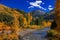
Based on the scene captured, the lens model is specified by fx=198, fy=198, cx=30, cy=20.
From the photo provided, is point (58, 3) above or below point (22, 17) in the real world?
above

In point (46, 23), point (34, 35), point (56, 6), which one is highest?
point (56, 6)

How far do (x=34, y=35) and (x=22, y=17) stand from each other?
74.2 inches

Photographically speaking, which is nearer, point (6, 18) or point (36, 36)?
point (6, 18)

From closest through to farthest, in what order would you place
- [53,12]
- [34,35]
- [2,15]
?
[2,15] → [53,12] → [34,35]

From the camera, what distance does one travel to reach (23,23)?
654 centimetres

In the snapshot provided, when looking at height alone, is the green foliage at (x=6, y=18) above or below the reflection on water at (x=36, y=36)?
above

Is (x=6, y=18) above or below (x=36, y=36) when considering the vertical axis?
above

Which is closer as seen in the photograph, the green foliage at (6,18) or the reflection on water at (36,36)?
the green foliage at (6,18)

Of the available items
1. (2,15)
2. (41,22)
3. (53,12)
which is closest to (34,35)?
(41,22)

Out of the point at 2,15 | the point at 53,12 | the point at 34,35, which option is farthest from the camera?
the point at 34,35

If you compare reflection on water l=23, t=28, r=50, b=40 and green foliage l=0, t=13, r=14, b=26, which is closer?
green foliage l=0, t=13, r=14, b=26

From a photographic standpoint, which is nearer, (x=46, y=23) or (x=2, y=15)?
(x=2, y=15)

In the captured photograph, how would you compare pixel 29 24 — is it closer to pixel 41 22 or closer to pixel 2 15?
pixel 41 22

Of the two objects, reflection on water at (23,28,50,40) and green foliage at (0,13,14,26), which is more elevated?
green foliage at (0,13,14,26)
